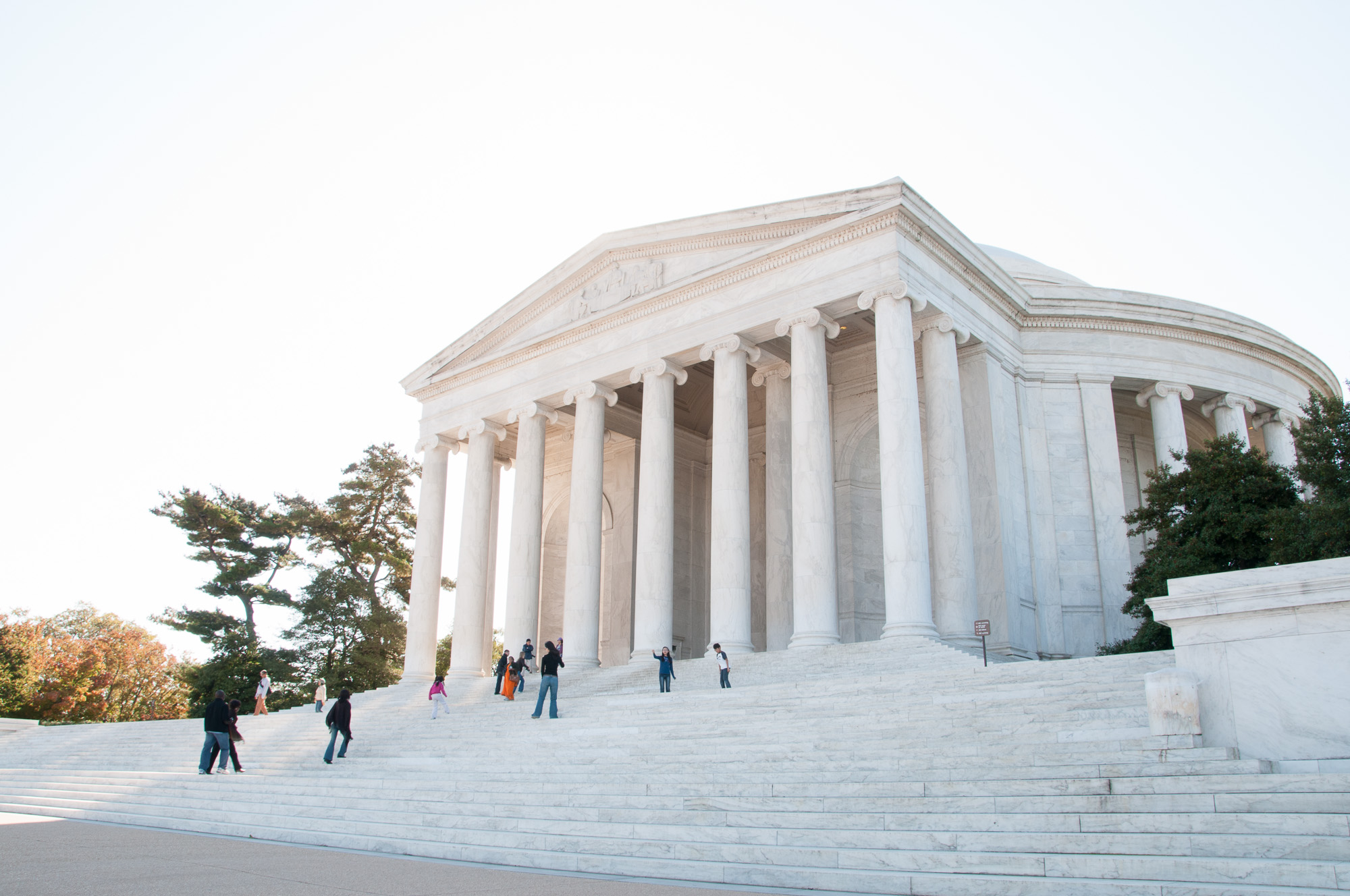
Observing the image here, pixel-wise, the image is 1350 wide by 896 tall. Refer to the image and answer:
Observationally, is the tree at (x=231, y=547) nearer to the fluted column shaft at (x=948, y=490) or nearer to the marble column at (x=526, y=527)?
the marble column at (x=526, y=527)

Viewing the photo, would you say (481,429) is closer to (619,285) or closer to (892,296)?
(619,285)

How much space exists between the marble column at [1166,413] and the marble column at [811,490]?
48.4ft

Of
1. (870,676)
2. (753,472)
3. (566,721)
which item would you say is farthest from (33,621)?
(870,676)

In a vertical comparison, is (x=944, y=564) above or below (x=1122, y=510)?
below

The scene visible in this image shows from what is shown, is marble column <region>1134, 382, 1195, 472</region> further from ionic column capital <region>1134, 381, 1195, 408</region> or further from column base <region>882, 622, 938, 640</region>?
column base <region>882, 622, 938, 640</region>

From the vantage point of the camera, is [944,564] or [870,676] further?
[944,564]

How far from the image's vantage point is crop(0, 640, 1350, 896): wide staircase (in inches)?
416

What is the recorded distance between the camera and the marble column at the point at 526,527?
39.9m

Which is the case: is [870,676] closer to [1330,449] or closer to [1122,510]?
[1330,449]

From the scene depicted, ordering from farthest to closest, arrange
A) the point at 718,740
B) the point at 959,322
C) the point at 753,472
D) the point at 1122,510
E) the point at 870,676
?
the point at 753,472
the point at 1122,510
the point at 959,322
the point at 870,676
the point at 718,740

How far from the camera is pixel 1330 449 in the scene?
2464 cm

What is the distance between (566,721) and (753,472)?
79.3ft

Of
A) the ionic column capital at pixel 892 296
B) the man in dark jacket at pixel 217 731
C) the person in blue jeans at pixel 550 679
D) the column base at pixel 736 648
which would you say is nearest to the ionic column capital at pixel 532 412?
the column base at pixel 736 648

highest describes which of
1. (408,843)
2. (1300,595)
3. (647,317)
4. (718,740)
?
(647,317)
